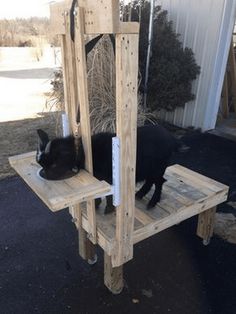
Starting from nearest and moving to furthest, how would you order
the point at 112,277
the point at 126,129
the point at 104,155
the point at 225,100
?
the point at 126,129 → the point at 104,155 → the point at 112,277 → the point at 225,100

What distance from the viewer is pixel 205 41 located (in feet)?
13.8

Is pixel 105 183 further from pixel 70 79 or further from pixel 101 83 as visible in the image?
pixel 101 83

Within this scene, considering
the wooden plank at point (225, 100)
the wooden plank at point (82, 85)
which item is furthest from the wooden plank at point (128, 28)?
the wooden plank at point (225, 100)

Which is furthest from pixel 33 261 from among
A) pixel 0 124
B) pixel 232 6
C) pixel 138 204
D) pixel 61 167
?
pixel 232 6

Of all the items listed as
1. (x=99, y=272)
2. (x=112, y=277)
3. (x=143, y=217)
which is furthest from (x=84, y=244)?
(x=143, y=217)

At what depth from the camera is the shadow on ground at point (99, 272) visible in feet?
5.84

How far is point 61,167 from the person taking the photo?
4.94 feet

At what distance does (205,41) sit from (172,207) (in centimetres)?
306

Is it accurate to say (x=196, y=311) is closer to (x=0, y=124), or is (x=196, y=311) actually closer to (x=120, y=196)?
(x=120, y=196)

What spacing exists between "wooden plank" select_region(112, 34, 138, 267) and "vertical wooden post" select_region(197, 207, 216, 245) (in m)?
0.78

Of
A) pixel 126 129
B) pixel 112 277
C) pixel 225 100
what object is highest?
pixel 126 129

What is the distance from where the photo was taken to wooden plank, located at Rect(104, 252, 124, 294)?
68.6 inches

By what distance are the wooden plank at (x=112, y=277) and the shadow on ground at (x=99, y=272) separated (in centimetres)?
6

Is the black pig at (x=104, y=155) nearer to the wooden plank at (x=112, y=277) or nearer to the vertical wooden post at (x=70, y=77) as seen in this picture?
the vertical wooden post at (x=70, y=77)
